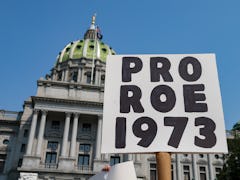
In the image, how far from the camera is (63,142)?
3950 centimetres

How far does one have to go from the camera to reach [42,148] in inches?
1578

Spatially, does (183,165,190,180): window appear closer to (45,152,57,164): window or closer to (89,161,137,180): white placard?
(45,152,57,164): window

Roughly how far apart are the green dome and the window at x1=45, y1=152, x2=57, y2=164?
29192 mm

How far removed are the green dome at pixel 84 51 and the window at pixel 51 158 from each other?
29.2m

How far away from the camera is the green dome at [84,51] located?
224 feet

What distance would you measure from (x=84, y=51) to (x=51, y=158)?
33372 millimetres

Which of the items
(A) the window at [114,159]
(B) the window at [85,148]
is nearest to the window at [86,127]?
(B) the window at [85,148]

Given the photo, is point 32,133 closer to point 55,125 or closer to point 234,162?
point 55,125

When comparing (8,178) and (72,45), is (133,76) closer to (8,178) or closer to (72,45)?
(8,178)

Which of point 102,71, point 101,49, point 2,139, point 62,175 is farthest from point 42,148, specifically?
point 101,49

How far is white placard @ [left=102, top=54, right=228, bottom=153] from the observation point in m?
3.82

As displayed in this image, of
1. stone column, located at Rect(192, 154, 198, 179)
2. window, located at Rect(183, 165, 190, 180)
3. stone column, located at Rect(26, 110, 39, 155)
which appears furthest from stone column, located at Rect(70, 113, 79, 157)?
stone column, located at Rect(192, 154, 198, 179)

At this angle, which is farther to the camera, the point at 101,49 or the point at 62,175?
the point at 101,49

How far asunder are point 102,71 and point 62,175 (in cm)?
3208
